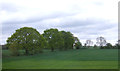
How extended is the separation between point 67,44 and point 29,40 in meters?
26.4

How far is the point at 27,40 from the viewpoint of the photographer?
29.2m

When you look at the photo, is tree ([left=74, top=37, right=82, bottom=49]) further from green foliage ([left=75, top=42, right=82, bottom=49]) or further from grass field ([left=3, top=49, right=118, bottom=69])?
grass field ([left=3, top=49, right=118, bottom=69])

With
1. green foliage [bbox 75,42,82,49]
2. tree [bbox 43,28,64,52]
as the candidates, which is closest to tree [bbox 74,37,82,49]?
green foliage [bbox 75,42,82,49]

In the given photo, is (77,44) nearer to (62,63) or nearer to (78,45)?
(78,45)

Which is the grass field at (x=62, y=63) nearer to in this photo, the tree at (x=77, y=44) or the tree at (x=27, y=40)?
the tree at (x=27, y=40)

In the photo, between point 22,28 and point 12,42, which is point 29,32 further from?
point 12,42

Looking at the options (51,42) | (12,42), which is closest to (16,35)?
(12,42)

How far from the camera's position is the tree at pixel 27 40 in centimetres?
2870

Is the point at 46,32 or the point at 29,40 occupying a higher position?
the point at 46,32

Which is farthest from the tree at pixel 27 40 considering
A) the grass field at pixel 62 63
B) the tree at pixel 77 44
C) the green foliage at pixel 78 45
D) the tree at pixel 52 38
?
the green foliage at pixel 78 45

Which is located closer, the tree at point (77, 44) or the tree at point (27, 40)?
the tree at point (27, 40)

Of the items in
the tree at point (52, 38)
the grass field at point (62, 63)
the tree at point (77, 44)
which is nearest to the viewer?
the grass field at point (62, 63)

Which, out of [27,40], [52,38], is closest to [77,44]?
[52,38]

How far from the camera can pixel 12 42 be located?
2838 centimetres
